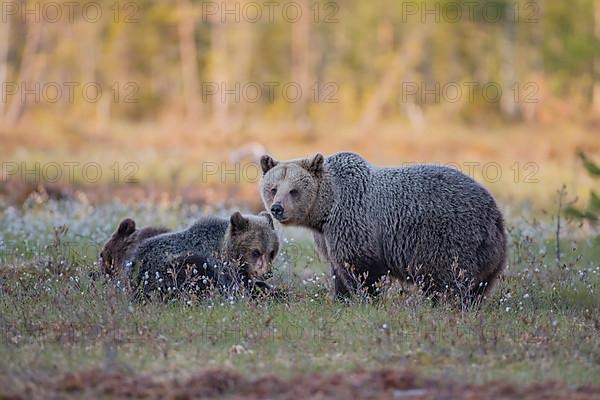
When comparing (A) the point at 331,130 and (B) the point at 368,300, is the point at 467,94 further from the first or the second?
(B) the point at 368,300

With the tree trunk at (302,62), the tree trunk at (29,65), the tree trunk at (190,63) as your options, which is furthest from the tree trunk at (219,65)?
the tree trunk at (29,65)

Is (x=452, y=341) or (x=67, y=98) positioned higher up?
(x=67, y=98)

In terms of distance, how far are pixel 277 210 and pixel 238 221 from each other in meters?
0.59

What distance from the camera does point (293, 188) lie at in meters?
10.0

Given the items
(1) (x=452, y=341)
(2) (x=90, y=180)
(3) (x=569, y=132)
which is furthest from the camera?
(3) (x=569, y=132)

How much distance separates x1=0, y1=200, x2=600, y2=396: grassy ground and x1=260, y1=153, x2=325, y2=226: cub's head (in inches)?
36.7

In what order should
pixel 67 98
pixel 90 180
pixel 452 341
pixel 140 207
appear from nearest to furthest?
pixel 452 341
pixel 140 207
pixel 90 180
pixel 67 98

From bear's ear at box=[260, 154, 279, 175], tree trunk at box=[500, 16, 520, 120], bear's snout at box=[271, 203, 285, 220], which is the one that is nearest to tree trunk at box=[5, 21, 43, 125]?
tree trunk at box=[500, 16, 520, 120]

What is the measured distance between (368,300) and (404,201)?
121 centimetres

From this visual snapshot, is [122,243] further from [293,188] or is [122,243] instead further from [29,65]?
[29,65]

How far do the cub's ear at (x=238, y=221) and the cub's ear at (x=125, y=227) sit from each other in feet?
5.40

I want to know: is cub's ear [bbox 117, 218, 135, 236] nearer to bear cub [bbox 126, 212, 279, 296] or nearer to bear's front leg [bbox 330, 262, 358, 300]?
bear cub [bbox 126, 212, 279, 296]

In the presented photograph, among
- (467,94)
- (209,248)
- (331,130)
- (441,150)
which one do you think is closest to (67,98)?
(331,130)

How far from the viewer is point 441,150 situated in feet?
125
